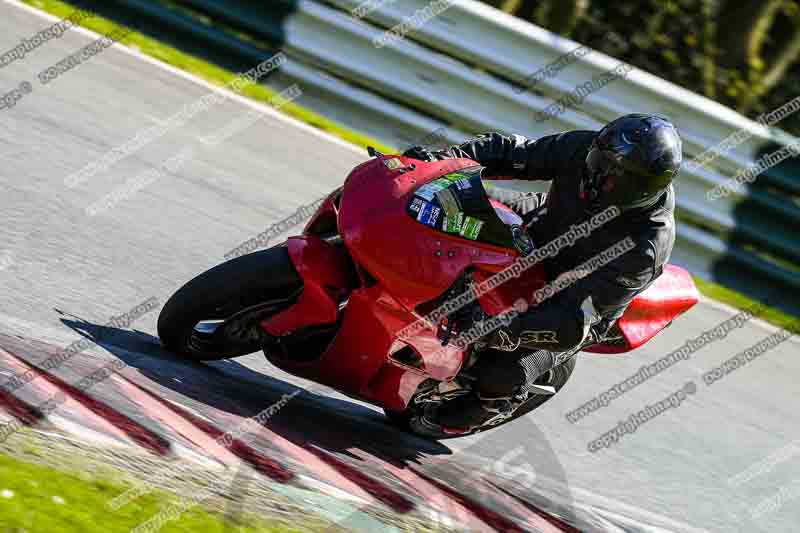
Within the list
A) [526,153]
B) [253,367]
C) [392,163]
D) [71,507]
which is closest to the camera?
[71,507]

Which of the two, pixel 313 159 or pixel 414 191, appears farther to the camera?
pixel 313 159

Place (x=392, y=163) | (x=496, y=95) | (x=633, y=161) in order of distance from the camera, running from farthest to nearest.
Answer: (x=496, y=95), (x=392, y=163), (x=633, y=161)

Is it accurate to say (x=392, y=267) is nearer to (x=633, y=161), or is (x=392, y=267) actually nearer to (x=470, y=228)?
(x=470, y=228)

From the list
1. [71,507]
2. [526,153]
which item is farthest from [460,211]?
[71,507]

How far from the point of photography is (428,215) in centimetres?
403

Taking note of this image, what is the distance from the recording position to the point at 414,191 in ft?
13.4

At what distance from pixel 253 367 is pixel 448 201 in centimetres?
129

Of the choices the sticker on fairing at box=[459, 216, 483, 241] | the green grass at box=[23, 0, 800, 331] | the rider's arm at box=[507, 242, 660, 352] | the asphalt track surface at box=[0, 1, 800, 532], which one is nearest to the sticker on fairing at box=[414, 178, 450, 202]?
the sticker on fairing at box=[459, 216, 483, 241]

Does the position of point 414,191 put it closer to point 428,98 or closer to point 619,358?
point 619,358

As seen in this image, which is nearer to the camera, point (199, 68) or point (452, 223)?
point (452, 223)

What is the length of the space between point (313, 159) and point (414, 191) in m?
3.79

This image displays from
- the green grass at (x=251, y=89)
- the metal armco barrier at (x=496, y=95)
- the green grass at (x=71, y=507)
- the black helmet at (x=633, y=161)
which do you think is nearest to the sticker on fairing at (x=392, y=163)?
the black helmet at (x=633, y=161)

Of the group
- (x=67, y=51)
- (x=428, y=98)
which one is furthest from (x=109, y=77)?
Answer: (x=428, y=98)

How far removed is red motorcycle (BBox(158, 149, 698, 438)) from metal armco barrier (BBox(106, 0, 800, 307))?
4.08 m
